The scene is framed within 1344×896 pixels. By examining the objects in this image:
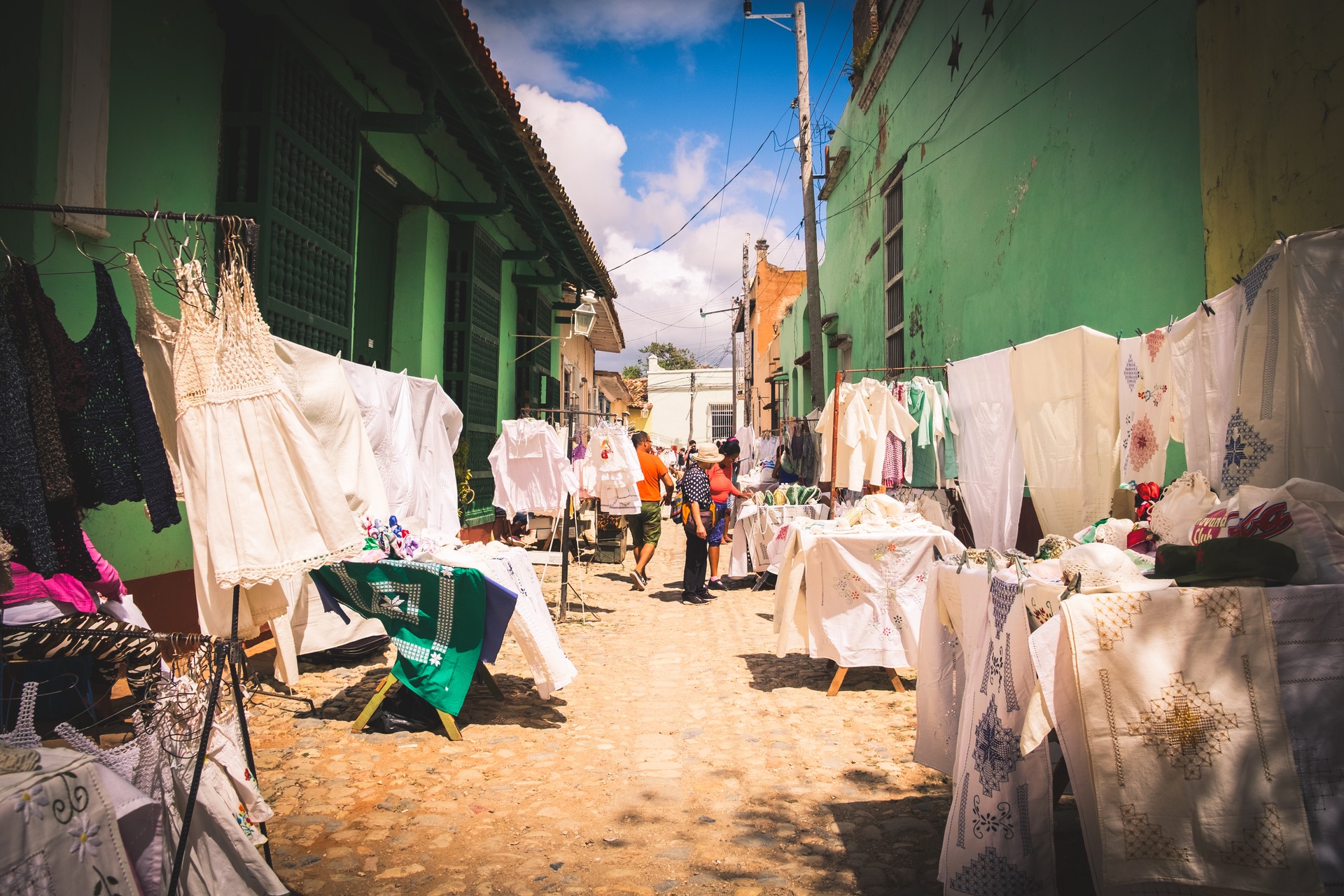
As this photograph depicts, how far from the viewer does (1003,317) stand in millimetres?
6953

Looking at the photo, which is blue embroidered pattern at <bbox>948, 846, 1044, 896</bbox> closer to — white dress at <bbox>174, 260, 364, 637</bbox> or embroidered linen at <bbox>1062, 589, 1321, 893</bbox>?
embroidered linen at <bbox>1062, 589, 1321, 893</bbox>

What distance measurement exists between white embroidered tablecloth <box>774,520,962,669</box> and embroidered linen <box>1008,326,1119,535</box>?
74 centimetres

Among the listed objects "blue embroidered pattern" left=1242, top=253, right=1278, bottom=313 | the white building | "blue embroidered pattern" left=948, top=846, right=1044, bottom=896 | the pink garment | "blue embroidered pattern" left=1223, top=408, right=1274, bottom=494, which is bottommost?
"blue embroidered pattern" left=948, top=846, right=1044, bottom=896

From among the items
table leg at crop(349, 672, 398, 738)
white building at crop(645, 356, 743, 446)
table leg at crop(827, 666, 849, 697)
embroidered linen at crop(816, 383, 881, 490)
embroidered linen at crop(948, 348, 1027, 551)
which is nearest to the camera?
table leg at crop(349, 672, 398, 738)

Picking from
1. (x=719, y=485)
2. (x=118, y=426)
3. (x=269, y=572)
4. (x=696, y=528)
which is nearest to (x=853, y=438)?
(x=696, y=528)

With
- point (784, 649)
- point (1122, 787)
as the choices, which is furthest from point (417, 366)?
point (1122, 787)

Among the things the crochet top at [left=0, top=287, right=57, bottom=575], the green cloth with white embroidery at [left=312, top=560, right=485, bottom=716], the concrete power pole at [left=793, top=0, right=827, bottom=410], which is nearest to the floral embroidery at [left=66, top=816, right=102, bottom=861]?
the crochet top at [left=0, top=287, right=57, bottom=575]

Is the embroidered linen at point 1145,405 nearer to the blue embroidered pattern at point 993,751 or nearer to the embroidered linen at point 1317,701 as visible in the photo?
the embroidered linen at point 1317,701

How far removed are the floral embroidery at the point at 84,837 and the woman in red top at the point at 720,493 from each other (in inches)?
270

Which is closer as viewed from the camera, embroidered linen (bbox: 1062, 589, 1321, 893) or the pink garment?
embroidered linen (bbox: 1062, 589, 1321, 893)

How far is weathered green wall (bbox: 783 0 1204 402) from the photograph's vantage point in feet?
14.4

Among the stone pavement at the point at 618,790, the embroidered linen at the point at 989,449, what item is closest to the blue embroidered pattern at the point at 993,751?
the stone pavement at the point at 618,790

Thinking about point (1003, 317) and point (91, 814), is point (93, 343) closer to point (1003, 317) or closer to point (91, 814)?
point (91, 814)

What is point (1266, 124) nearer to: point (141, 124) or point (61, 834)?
point (61, 834)
